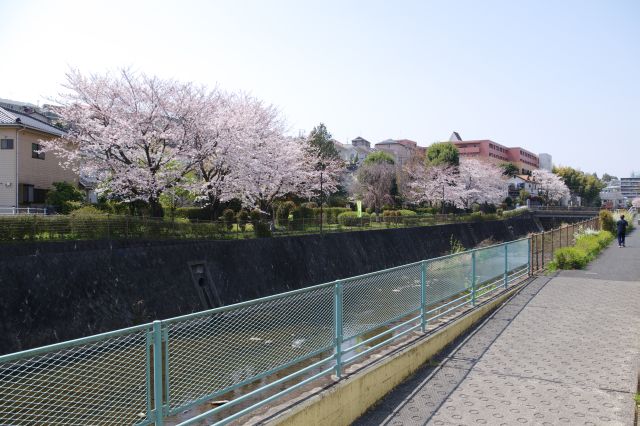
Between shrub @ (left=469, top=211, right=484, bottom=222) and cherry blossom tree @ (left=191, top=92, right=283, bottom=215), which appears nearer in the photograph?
cherry blossom tree @ (left=191, top=92, right=283, bottom=215)

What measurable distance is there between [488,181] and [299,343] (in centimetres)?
6769

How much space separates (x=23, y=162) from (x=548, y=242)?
25.8 metres

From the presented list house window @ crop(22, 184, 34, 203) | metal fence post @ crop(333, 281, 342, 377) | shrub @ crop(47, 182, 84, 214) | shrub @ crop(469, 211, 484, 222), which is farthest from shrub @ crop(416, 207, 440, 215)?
metal fence post @ crop(333, 281, 342, 377)

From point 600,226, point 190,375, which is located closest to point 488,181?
point 600,226

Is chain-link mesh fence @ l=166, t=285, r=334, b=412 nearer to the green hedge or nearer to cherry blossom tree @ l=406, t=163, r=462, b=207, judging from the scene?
the green hedge

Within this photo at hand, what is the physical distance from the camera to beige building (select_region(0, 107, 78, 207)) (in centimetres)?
2411

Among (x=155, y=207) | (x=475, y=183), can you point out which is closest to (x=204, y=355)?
(x=155, y=207)

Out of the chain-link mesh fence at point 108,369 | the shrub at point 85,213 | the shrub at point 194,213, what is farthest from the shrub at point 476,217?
the chain-link mesh fence at point 108,369

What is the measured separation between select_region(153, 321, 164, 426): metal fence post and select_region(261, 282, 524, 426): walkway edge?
110 centimetres

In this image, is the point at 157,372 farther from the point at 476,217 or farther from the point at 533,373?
the point at 476,217

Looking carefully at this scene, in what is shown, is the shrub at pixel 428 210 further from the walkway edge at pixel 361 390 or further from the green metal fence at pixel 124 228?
the walkway edge at pixel 361 390

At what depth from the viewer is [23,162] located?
24672 millimetres

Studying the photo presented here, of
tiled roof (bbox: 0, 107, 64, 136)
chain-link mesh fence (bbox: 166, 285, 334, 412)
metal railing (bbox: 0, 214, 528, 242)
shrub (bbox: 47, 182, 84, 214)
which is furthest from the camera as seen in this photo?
shrub (bbox: 47, 182, 84, 214)

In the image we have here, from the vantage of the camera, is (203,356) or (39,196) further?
(39,196)
